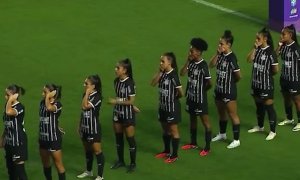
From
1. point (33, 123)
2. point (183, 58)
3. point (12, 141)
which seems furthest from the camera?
point (183, 58)

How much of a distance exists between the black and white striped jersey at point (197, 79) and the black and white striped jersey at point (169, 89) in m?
0.50

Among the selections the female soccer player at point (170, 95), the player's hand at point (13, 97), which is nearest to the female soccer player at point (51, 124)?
the player's hand at point (13, 97)

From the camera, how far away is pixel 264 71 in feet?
50.6

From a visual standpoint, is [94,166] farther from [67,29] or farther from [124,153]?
[67,29]

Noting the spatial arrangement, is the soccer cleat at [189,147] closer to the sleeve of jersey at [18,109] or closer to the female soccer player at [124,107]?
the female soccer player at [124,107]

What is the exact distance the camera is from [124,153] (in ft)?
50.9

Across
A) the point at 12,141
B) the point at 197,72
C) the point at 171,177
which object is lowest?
the point at 171,177

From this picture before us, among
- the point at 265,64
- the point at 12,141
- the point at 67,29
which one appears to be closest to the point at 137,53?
the point at 67,29

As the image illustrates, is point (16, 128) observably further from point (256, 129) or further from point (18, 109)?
point (256, 129)

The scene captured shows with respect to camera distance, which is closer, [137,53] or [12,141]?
[12,141]

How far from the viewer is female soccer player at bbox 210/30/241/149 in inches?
595

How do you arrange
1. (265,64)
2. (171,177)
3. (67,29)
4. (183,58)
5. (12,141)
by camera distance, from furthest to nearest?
(67,29) → (183,58) → (265,64) → (171,177) → (12,141)

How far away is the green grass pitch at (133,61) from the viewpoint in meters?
14.9

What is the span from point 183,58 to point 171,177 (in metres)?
6.74
